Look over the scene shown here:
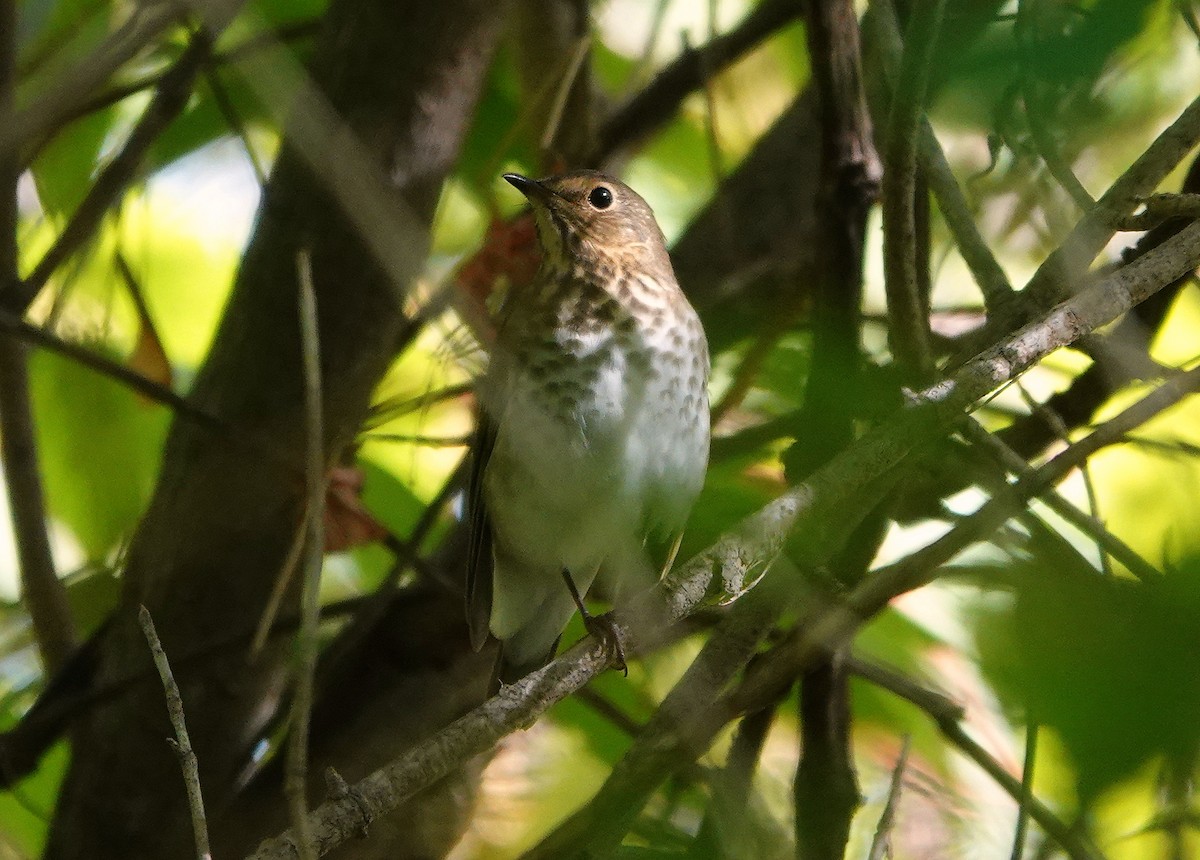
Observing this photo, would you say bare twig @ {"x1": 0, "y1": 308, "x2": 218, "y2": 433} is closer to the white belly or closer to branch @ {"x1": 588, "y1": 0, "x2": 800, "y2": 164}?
the white belly

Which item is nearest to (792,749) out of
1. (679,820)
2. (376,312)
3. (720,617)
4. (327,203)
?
(679,820)

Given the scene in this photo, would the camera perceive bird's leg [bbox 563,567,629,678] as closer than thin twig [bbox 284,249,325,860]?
No

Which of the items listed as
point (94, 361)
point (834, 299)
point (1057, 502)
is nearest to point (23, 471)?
point (94, 361)

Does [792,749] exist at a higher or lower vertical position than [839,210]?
lower

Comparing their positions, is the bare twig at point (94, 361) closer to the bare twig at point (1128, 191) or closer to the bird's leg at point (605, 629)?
the bird's leg at point (605, 629)

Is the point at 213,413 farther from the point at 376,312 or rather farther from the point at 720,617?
the point at 720,617

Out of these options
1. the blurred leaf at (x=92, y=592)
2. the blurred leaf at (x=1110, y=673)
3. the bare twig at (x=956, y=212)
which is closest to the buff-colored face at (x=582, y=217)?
the bare twig at (x=956, y=212)

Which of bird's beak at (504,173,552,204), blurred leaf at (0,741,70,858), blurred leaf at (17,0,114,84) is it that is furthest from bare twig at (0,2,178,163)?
blurred leaf at (0,741,70,858)
